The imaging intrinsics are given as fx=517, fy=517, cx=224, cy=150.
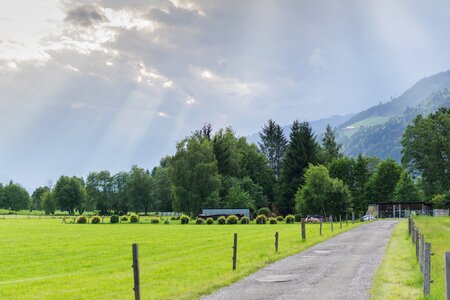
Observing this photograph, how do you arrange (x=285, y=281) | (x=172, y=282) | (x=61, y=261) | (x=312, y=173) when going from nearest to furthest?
(x=285, y=281), (x=172, y=282), (x=61, y=261), (x=312, y=173)

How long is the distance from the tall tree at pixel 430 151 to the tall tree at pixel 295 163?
2445 centimetres

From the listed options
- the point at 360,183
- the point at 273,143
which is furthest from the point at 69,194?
the point at 360,183

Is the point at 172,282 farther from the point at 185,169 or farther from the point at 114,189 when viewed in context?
the point at 114,189

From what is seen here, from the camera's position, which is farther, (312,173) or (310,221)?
(312,173)

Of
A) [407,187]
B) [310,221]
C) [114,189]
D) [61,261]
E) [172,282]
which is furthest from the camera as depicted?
[114,189]

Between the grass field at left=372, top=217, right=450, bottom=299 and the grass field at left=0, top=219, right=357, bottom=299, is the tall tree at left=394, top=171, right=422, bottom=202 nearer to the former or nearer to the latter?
the grass field at left=0, top=219, right=357, bottom=299

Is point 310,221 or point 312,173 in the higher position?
point 312,173

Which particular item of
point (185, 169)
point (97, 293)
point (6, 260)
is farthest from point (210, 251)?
point (185, 169)

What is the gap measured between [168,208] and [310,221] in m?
83.0

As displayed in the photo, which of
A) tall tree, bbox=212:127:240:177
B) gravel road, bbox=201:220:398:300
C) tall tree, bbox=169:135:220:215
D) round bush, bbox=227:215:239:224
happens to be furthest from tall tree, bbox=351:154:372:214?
gravel road, bbox=201:220:398:300

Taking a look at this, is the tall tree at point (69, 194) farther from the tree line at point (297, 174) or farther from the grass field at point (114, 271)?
the grass field at point (114, 271)

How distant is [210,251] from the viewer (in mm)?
33438

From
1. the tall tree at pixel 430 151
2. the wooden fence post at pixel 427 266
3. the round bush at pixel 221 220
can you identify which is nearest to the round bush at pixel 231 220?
the round bush at pixel 221 220

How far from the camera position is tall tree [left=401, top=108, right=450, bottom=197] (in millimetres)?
120875
